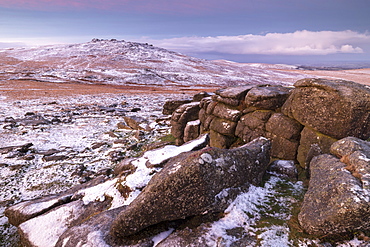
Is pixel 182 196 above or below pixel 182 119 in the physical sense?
above

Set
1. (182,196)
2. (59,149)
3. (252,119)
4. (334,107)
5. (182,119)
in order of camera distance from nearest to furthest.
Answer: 1. (182,196)
2. (334,107)
3. (252,119)
4. (59,149)
5. (182,119)

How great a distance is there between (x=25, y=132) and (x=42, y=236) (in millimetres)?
19178

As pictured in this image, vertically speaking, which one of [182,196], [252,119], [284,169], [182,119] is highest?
[252,119]

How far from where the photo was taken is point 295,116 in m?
11.7

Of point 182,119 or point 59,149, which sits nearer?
point 59,149

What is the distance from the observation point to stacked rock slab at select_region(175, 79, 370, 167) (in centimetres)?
988

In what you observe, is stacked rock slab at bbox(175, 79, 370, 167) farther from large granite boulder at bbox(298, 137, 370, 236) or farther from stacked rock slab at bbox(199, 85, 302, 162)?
large granite boulder at bbox(298, 137, 370, 236)

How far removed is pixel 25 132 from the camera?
78.2 feet

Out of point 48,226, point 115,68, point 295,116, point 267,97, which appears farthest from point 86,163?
point 115,68

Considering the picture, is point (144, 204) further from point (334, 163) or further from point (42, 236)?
point (334, 163)

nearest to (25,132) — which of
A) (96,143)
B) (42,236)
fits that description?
(96,143)

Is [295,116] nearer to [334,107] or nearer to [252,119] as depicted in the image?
[334,107]

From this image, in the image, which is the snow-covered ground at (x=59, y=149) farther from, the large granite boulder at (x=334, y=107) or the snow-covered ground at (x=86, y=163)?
the large granite boulder at (x=334, y=107)

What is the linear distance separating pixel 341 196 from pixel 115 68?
120m
